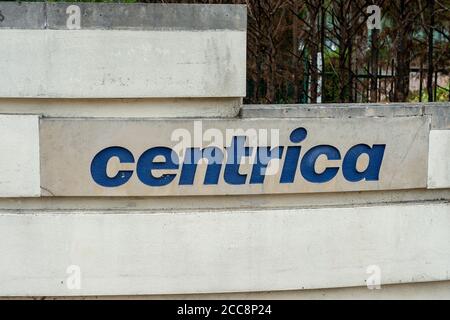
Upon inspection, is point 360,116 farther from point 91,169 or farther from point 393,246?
point 91,169

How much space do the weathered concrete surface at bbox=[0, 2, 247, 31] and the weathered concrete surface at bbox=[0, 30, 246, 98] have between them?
5 centimetres

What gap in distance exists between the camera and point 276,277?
5914 mm

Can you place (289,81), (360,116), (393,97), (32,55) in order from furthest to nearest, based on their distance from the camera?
(289,81)
(393,97)
(360,116)
(32,55)

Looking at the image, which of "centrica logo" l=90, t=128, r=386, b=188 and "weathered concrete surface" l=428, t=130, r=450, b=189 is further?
"weathered concrete surface" l=428, t=130, r=450, b=189

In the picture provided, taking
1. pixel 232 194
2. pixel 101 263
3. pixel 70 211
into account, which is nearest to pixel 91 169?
pixel 70 211

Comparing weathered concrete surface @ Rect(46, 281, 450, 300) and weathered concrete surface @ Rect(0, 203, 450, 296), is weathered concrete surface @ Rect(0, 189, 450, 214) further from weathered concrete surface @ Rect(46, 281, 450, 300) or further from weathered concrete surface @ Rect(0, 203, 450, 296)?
weathered concrete surface @ Rect(46, 281, 450, 300)

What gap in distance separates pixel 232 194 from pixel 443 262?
189cm

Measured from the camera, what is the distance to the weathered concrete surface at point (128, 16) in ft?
18.1

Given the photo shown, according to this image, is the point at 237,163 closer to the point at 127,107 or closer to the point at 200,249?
the point at 200,249

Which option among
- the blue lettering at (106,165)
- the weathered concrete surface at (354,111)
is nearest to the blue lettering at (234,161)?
the weathered concrete surface at (354,111)

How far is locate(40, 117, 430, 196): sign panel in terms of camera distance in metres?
5.67

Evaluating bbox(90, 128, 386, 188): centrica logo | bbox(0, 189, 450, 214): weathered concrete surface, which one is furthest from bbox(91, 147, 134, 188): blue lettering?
bbox(0, 189, 450, 214): weathered concrete surface

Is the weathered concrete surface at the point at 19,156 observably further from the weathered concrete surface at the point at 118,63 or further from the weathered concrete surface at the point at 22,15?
the weathered concrete surface at the point at 22,15

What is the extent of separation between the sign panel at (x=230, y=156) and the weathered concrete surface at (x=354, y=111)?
2.0 inches
